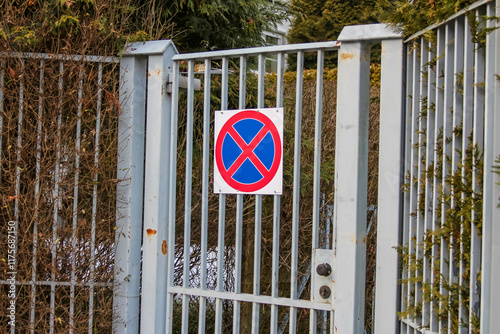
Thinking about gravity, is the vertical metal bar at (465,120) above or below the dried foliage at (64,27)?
below

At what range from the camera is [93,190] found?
342 centimetres

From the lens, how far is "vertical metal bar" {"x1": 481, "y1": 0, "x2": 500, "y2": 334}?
209 centimetres

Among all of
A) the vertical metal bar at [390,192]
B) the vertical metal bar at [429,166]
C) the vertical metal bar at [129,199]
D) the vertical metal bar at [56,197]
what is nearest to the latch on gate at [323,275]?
the vertical metal bar at [390,192]

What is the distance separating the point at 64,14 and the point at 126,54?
0.44m

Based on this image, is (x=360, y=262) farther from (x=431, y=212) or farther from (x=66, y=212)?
(x=66, y=212)

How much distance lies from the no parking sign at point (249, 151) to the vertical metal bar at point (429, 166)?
77cm

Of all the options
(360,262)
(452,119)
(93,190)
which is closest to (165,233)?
(93,190)

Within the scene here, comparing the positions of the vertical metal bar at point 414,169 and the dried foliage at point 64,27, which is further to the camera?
the dried foliage at point 64,27

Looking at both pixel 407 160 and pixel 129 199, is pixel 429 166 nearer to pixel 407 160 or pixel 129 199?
pixel 407 160

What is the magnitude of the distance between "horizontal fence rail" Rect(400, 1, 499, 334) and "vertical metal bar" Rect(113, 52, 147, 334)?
164 cm

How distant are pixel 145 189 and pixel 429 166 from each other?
1721 mm

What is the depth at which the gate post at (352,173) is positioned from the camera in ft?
9.41

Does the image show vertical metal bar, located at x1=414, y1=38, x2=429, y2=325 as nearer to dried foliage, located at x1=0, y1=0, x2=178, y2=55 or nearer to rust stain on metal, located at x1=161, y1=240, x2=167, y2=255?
rust stain on metal, located at x1=161, y1=240, x2=167, y2=255

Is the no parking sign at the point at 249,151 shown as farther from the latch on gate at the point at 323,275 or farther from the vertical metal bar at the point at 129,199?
the vertical metal bar at the point at 129,199
